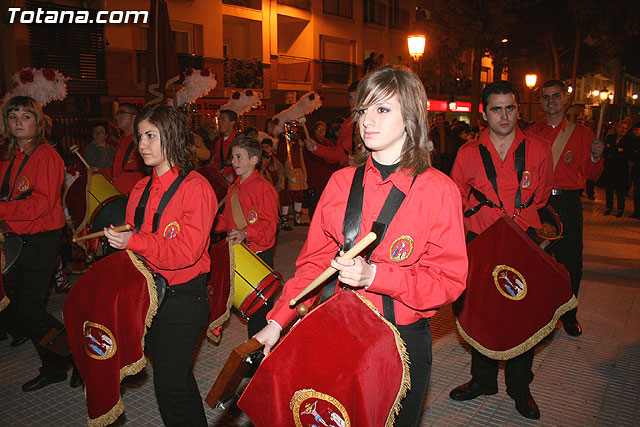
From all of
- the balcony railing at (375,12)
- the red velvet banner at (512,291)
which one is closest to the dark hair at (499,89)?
the red velvet banner at (512,291)

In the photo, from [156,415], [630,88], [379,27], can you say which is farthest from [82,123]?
[630,88]

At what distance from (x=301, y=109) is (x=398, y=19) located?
29.3 meters

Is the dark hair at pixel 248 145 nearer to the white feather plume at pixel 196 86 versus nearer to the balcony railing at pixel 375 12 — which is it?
the white feather plume at pixel 196 86

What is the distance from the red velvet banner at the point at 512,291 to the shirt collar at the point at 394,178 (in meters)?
1.58

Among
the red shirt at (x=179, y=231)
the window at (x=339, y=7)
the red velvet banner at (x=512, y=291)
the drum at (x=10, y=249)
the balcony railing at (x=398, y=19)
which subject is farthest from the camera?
the balcony railing at (x=398, y=19)

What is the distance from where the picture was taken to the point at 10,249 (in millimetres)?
3982

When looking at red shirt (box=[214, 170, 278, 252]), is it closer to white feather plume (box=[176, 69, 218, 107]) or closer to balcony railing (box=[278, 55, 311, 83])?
white feather plume (box=[176, 69, 218, 107])

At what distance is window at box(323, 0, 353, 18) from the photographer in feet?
92.7

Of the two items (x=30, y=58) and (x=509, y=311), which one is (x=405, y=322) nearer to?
Answer: (x=509, y=311)

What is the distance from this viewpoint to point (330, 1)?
28422 mm

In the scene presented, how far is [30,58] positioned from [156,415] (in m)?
14.7

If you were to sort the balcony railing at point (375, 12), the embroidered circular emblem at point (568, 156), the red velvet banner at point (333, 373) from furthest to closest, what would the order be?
the balcony railing at point (375, 12) < the embroidered circular emblem at point (568, 156) < the red velvet banner at point (333, 373)

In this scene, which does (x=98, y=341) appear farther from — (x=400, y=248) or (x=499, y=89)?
(x=499, y=89)

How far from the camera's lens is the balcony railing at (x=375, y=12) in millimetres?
31078
